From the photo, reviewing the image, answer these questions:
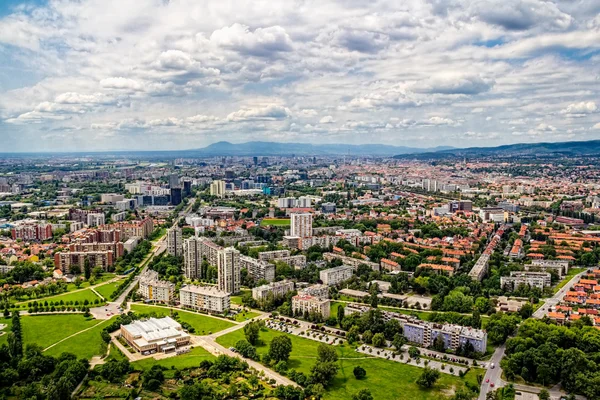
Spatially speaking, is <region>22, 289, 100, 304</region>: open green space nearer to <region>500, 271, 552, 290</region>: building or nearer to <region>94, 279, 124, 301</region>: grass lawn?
<region>94, 279, 124, 301</region>: grass lawn

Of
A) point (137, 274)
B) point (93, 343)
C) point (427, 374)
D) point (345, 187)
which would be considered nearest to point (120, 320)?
point (93, 343)

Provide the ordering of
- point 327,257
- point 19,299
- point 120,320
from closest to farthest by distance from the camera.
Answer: point 120,320
point 19,299
point 327,257

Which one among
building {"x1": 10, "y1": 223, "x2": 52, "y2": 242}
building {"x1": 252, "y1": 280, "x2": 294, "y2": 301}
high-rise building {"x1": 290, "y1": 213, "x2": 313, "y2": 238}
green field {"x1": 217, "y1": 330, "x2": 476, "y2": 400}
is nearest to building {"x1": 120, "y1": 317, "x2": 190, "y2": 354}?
green field {"x1": 217, "y1": 330, "x2": 476, "y2": 400}

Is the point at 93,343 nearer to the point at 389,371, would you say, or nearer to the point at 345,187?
the point at 389,371

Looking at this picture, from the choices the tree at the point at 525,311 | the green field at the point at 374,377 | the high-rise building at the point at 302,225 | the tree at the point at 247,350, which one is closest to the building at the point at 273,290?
the green field at the point at 374,377

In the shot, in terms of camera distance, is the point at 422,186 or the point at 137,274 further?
the point at 422,186

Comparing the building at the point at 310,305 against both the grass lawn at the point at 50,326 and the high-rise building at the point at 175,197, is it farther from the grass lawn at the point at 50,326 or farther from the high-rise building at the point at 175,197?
the high-rise building at the point at 175,197
